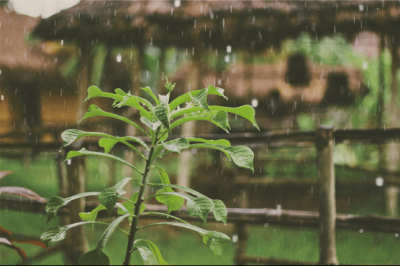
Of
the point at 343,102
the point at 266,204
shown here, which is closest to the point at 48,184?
the point at 266,204

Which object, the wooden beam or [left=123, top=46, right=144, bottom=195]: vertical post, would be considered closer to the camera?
the wooden beam

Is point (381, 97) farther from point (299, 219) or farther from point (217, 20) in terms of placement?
point (299, 219)

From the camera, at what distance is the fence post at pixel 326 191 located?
159 cm

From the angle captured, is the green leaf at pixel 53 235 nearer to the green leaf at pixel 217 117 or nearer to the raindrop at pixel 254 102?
the green leaf at pixel 217 117

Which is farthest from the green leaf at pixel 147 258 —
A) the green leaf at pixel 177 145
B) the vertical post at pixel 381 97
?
the vertical post at pixel 381 97

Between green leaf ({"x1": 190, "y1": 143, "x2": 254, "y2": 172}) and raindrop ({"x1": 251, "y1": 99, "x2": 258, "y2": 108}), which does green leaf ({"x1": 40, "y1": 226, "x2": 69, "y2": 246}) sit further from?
raindrop ({"x1": 251, "y1": 99, "x2": 258, "y2": 108})

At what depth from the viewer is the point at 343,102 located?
19.9 ft

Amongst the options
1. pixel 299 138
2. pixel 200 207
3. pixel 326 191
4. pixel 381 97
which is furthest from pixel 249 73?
pixel 200 207

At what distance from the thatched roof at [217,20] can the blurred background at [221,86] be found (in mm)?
13

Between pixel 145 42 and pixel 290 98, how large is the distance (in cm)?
333

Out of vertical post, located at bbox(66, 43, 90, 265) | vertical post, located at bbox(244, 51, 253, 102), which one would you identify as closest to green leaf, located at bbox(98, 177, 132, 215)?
vertical post, located at bbox(66, 43, 90, 265)

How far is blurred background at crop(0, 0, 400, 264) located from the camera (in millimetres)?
2797

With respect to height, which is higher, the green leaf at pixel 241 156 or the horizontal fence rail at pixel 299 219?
the green leaf at pixel 241 156

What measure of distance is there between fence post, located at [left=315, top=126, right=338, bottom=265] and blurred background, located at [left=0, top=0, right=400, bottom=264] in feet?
0.60
